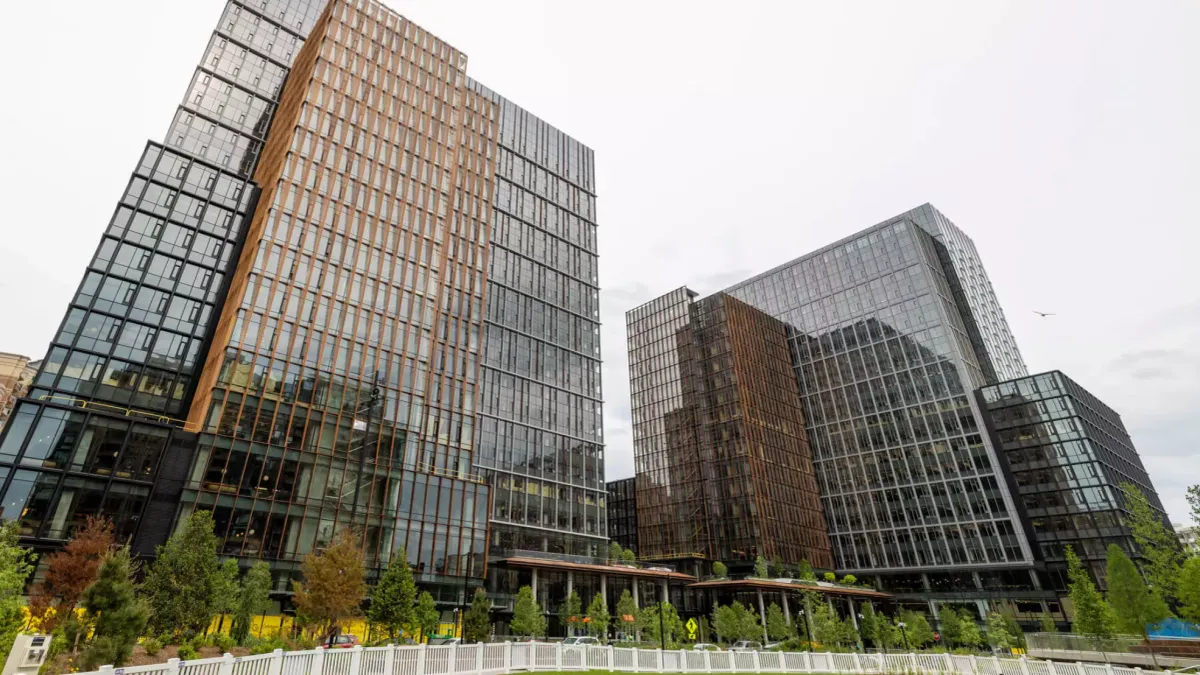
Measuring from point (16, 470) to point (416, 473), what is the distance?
25.9m

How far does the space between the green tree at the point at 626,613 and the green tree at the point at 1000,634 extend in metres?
42.4

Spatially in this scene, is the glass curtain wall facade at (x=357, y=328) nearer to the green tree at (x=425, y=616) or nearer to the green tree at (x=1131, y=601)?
the green tree at (x=425, y=616)

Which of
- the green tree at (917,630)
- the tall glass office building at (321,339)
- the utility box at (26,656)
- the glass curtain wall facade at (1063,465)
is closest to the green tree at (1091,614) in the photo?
the green tree at (917,630)

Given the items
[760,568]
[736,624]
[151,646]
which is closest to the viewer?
[151,646]

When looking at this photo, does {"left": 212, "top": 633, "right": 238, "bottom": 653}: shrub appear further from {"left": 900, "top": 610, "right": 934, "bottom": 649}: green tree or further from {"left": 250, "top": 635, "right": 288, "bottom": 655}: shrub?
{"left": 900, "top": 610, "right": 934, "bottom": 649}: green tree

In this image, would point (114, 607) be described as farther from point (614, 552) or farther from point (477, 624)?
point (614, 552)

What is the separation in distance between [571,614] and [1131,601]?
48.5 m

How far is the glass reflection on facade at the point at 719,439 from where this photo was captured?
9569 centimetres

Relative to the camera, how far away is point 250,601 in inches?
1389

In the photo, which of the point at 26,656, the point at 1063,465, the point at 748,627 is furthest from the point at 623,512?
the point at 26,656

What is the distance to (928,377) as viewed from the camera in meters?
99.3

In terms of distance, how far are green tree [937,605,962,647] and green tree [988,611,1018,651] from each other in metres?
3.52

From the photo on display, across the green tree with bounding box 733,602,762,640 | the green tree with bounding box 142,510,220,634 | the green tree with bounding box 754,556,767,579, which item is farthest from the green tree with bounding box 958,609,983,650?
the green tree with bounding box 142,510,220,634

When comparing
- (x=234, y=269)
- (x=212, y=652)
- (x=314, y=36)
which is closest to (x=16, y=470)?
(x=212, y=652)
